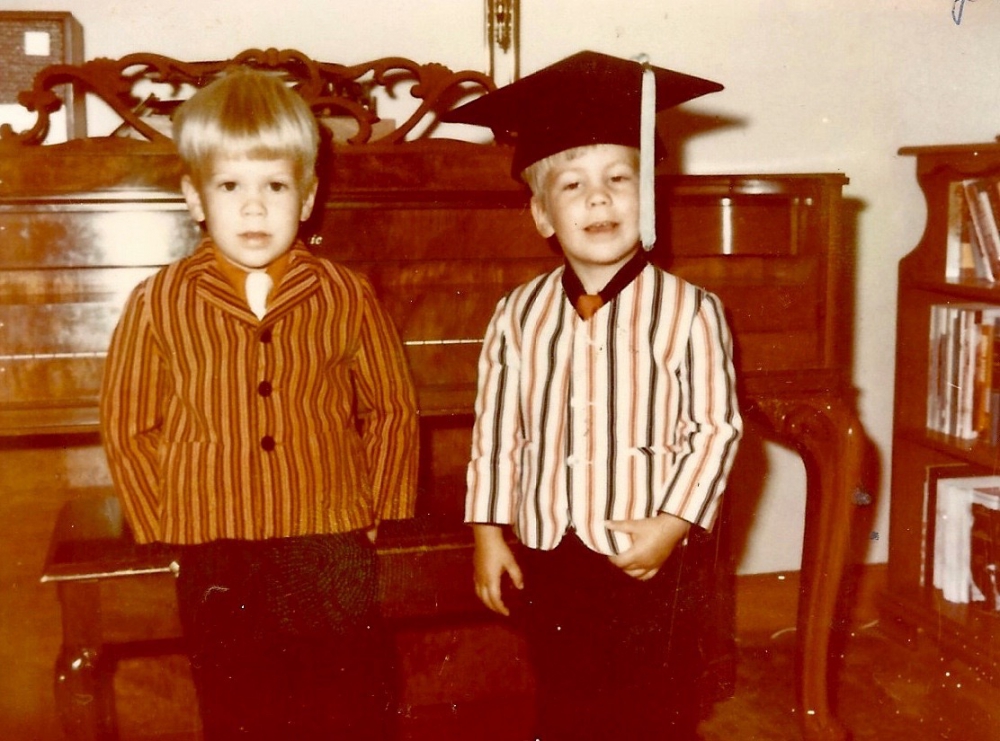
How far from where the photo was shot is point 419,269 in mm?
1641

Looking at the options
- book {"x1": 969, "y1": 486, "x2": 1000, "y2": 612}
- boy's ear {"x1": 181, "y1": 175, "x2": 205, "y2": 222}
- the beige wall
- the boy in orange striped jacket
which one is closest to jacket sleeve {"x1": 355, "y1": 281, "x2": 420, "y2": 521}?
the boy in orange striped jacket

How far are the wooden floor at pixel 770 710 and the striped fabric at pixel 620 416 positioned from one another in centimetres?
74

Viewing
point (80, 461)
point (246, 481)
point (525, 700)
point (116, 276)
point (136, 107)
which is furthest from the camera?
point (525, 700)

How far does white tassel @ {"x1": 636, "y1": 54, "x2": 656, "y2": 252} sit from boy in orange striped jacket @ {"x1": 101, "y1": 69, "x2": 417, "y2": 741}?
1.46ft

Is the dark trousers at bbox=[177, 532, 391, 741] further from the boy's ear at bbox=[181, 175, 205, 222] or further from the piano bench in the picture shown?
the boy's ear at bbox=[181, 175, 205, 222]

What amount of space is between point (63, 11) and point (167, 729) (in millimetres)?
1394

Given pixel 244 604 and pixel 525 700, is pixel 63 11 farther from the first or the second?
pixel 525 700

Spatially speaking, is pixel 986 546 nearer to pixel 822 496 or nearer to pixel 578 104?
pixel 822 496

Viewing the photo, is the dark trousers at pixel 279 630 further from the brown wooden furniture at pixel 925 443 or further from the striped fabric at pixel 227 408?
the brown wooden furniture at pixel 925 443

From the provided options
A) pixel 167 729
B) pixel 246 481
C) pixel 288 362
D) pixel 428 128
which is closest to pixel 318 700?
pixel 246 481

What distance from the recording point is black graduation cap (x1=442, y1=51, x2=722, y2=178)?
1393 mm

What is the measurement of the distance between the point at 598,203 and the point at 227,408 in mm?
598

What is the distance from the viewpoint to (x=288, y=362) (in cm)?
142

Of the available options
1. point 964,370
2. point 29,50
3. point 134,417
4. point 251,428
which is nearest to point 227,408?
point 251,428
